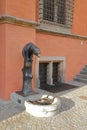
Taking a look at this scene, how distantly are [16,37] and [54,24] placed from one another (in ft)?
8.69

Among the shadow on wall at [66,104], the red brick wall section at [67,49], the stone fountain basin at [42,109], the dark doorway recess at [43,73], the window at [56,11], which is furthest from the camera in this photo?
the dark doorway recess at [43,73]

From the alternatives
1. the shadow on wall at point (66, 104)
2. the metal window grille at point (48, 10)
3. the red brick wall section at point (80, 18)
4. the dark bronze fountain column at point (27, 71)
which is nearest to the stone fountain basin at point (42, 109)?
the shadow on wall at point (66, 104)

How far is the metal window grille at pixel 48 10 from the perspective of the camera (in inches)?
280

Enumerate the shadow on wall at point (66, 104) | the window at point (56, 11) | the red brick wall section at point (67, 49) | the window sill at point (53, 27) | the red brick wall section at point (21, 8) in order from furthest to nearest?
the window at point (56, 11), the red brick wall section at point (67, 49), the window sill at point (53, 27), the red brick wall section at point (21, 8), the shadow on wall at point (66, 104)

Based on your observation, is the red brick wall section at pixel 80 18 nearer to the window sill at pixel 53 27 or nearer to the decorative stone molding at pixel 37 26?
the decorative stone molding at pixel 37 26

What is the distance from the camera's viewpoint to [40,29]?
6.58 m

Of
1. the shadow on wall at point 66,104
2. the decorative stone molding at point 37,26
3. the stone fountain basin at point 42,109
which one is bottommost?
the shadow on wall at point 66,104

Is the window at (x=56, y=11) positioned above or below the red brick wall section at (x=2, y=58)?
above

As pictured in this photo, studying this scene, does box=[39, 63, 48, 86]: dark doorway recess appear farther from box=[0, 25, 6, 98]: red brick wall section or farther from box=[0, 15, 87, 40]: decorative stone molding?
box=[0, 25, 6, 98]: red brick wall section

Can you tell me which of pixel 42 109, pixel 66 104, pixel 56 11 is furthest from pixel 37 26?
pixel 42 109

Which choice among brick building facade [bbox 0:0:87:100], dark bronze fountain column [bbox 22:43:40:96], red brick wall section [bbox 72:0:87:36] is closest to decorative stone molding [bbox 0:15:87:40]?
brick building facade [bbox 0:0:87:100]

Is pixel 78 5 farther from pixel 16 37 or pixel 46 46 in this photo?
pixel 16 37

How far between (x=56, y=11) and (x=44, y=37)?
5.00ft

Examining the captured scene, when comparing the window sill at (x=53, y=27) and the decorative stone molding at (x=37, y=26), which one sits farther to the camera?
the window sill at (x=53, y=27)
